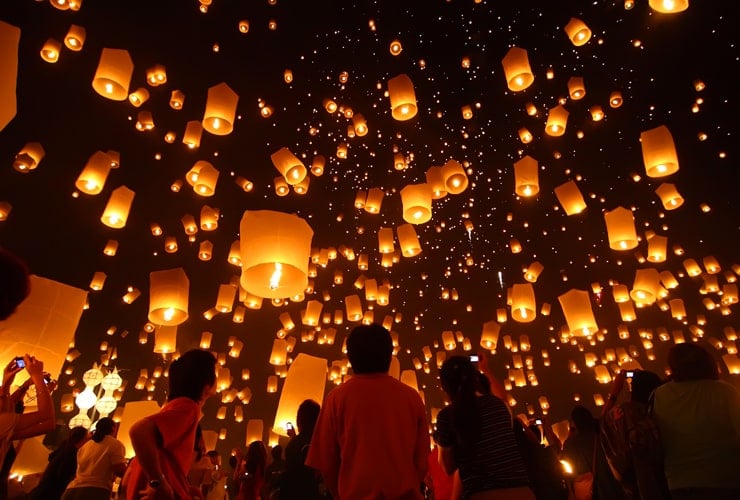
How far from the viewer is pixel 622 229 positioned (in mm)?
5637

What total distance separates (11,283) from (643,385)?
9.39ft

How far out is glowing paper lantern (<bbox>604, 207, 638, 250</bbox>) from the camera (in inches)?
221

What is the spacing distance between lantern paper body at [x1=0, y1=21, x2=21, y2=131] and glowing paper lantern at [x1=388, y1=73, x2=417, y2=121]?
3318 millimetres

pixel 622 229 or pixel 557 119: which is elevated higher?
pixel 557 119

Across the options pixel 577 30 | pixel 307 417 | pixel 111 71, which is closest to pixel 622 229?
pixel 577 30

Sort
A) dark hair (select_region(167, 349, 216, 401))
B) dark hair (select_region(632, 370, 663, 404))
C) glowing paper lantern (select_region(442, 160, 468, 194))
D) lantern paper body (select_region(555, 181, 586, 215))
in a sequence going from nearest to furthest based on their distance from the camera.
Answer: dark hair (select_region(167, 349, 216, 401)) → dark hair (select_region(632, 370, 663, 404)) → glowing paper lantern (select_region(442, 160, 468, 194)) → lantern paper body (select_region(555, 181, 586, 215))

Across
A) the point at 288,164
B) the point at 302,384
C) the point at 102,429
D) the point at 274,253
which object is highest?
the point at 288,164

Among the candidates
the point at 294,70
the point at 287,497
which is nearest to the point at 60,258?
the point at 294,70

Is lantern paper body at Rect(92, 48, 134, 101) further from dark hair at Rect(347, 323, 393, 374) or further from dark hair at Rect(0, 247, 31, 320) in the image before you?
dark hair at Rect(347, 323, 393, 374)

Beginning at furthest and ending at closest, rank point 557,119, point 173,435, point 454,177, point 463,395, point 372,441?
point 557,119
point 454,177
point 463,395
point 173,435
point 372,441

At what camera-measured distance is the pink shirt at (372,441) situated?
170 centimetres

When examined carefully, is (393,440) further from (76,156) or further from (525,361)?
(525,361)

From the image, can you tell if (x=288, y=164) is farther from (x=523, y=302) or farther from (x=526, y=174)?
(x=523, y=302)

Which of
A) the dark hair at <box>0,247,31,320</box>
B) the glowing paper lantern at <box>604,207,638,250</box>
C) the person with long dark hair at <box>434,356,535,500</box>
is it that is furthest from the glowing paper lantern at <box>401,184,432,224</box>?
the dark hair at <box>0,247,31,320</box>
